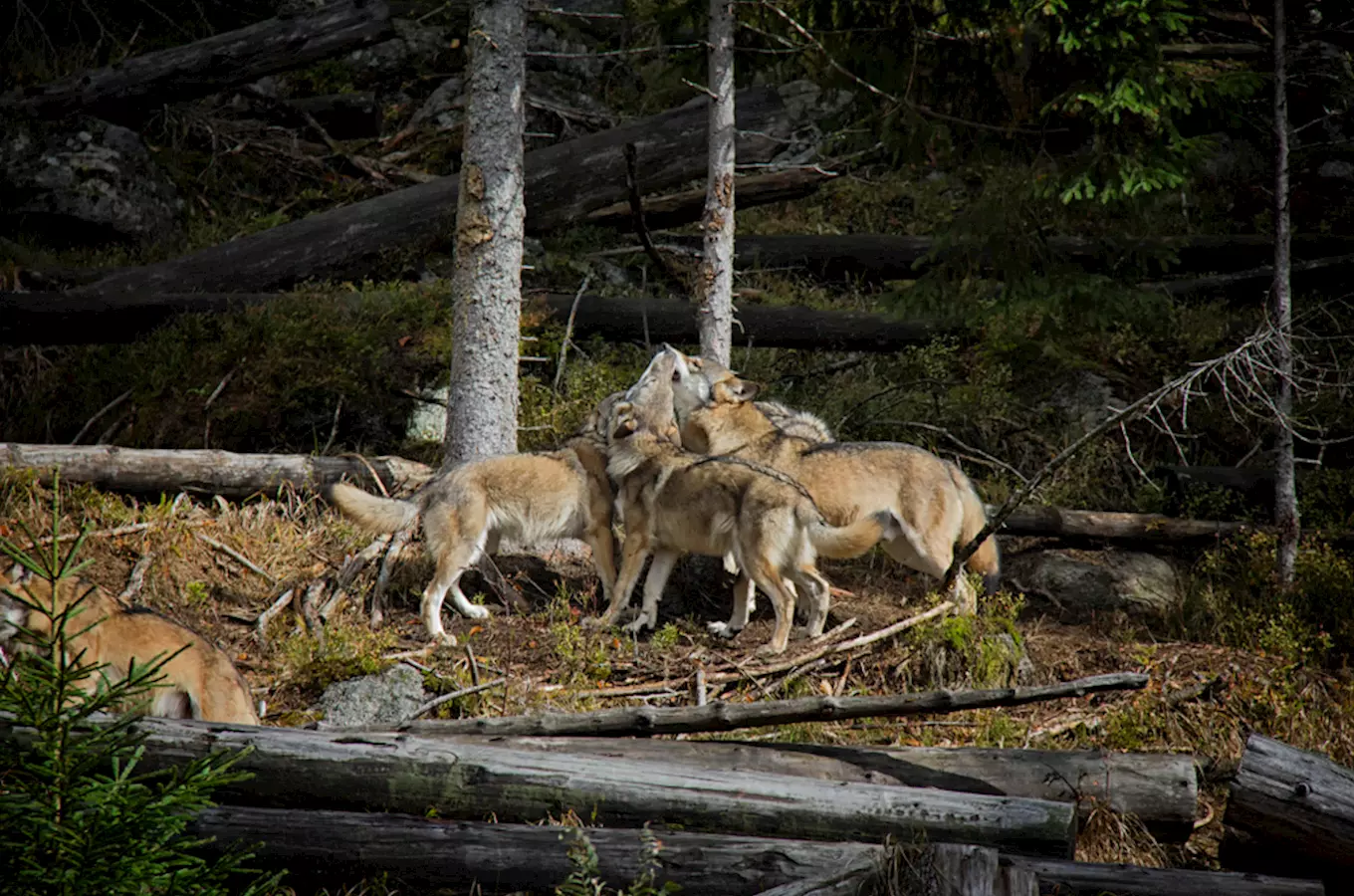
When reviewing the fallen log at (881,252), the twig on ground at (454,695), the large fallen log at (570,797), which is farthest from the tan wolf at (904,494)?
the fallen log at (881,252)

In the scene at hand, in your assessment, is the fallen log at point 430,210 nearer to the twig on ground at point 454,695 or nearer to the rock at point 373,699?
the rock at point 373,699

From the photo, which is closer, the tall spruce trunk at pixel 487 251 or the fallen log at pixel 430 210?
the tall spruce trunk at pixel 487 251

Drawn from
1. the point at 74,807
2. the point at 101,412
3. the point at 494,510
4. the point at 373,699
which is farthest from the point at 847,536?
the point at 101,412

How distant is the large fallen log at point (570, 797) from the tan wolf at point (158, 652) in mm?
866

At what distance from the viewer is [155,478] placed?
32.2 feet

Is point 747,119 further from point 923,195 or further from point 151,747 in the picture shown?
point 151,747

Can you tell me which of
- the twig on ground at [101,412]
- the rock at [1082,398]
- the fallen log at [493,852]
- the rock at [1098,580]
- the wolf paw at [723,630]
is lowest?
the fallen log at [493,852]

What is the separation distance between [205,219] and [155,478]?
7854 mm

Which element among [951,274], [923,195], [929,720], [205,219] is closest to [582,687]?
[929,720]

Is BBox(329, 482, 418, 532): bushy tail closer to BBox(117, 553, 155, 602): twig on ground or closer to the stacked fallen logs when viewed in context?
BBox(117, 553, 155, 602): twig on ground

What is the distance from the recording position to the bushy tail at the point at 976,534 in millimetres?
9305

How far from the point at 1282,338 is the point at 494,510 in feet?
19.2

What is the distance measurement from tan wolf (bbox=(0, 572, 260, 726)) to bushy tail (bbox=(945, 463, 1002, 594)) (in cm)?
518

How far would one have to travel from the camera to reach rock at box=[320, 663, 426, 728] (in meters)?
7.25
